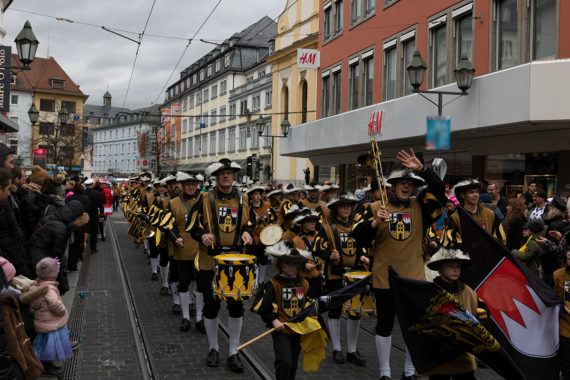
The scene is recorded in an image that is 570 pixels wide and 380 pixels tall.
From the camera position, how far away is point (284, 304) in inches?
208

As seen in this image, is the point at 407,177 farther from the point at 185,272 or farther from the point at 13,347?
the point at 13,347

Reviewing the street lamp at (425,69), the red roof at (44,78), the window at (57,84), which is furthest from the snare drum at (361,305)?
the window at (57,84)

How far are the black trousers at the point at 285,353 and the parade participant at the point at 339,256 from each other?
→ 5.40ft

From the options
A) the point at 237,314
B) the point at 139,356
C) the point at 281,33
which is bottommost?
the point at 139,356

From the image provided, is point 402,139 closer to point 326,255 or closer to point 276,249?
point 326,255

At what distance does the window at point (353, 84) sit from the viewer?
25953 mm

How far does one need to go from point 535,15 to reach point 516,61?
121 cm

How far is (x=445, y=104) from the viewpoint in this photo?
1673 cm

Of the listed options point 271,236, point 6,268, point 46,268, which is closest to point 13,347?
point 6,268

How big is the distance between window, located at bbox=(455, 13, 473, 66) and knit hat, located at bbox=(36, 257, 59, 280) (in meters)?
14.7

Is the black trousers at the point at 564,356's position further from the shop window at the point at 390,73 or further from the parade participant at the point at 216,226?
the shop window at the point at 390,73

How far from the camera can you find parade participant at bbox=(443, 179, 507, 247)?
23.3 feet

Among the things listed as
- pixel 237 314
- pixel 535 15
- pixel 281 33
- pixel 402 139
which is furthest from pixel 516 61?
pixel 281 33

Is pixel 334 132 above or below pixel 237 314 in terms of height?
above
